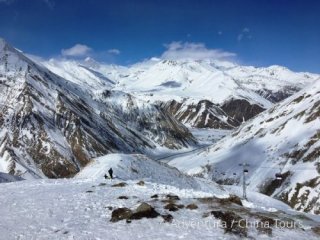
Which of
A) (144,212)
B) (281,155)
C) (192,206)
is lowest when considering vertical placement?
(144,212)

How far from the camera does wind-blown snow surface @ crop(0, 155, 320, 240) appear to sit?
25125mm

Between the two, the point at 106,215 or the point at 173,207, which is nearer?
the point at 106,215

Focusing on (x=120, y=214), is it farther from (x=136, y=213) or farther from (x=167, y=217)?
(x=167, y=217)

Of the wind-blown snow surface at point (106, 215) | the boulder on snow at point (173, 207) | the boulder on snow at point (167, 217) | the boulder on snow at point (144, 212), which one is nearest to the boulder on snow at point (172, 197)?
the wind-blown snow surface at point (106, 215)

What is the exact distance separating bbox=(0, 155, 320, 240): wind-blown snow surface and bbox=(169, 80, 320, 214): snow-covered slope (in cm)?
4868

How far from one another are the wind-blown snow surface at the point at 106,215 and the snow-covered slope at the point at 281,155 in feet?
160

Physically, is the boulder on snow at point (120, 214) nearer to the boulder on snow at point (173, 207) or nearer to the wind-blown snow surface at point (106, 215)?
the wind-blown snow surface at point (106, 215)

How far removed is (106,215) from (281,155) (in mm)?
105111

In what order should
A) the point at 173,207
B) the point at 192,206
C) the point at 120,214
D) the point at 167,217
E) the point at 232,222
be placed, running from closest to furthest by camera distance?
the point at 232,222, the point at 167,217, the point at 120,214, the point at 173,207, the point at 192,206

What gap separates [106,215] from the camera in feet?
96.1

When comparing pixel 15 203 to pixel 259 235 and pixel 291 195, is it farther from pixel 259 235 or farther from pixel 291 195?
pixel 291 195

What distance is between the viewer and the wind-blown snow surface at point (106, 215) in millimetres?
25125

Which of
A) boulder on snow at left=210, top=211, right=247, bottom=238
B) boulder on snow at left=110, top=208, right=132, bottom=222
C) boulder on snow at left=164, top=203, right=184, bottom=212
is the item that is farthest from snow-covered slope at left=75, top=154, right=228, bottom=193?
boulder on snow at left=210, top=211, right=247, bottom=238

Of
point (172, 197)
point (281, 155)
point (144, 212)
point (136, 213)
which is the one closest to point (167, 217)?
point (144, 212)
